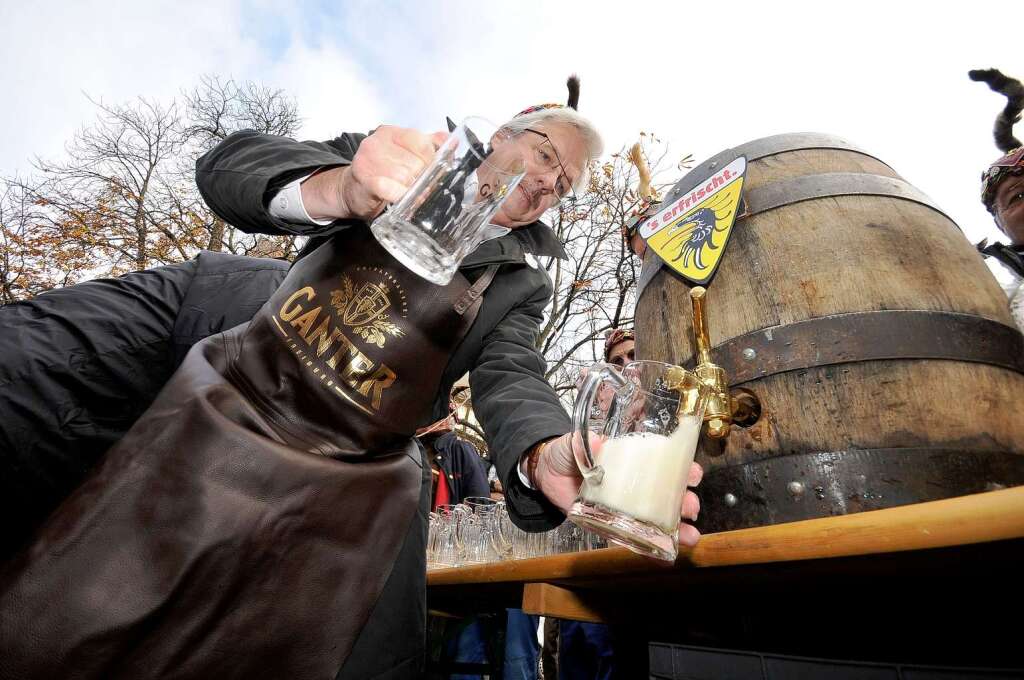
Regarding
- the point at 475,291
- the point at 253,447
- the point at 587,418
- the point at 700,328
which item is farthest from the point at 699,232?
the point at 253,447

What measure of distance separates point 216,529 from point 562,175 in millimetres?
1512

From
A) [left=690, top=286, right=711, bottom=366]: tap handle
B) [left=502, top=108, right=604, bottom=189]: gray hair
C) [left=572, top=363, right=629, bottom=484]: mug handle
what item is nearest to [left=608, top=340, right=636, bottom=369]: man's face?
[left=502, top=108, right=604, bottom=189]: gray hair

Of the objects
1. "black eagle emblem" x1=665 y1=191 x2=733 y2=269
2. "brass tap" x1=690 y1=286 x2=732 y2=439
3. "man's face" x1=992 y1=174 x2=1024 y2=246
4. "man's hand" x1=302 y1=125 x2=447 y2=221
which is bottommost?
"brass tap" x1=690 y1=286 x2=732 y2=439

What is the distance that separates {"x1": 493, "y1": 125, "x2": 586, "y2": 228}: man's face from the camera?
1749mm

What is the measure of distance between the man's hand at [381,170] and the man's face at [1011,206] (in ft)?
8.99

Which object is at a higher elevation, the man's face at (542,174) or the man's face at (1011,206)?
the man's face at (1011,206)

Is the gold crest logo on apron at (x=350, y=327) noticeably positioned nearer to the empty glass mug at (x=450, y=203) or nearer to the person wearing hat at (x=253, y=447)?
the person wearing hat at (x=253, y=447)

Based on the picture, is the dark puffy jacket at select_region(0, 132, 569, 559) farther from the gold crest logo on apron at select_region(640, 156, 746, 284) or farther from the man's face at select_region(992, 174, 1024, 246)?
the man's face at select_region(992, 174, 1024, 246)

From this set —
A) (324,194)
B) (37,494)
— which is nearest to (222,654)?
(37,494)

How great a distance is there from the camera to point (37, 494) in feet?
4.26

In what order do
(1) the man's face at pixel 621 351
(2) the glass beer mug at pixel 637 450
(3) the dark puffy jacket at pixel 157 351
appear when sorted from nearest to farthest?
1. (2) the glass beer mug at pixel 637 450
2. (3) the dark puffy jacket at pixel 157 351
3. (1) the man's face at pixel 621 351

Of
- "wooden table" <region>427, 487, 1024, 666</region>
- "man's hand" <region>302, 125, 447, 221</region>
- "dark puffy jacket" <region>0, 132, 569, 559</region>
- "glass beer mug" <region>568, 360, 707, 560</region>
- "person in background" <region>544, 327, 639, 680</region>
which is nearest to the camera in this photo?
"wooden table" <region>427, 487, 1024, 666</region>

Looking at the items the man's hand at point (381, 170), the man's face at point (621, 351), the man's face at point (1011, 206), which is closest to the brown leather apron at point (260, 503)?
the man's hand at point (381, 170)

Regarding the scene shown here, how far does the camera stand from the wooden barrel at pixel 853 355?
1.11m
